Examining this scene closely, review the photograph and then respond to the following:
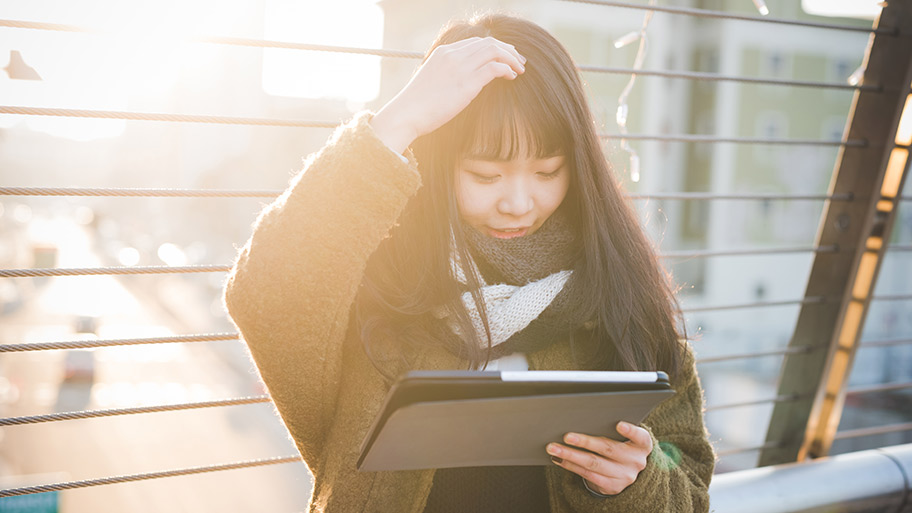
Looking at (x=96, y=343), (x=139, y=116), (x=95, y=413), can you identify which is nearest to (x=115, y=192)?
(x=139, y=116)

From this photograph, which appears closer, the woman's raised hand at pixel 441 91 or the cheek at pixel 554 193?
the woman's raised hand at pixel 441 91

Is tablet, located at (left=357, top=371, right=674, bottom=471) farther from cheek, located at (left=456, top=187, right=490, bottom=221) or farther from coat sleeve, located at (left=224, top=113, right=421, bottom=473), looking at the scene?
cheek, located at (left=456, top=187, right=490, bottom=221)

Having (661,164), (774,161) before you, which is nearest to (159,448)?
(661,164)

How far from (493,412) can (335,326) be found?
32 centimetres

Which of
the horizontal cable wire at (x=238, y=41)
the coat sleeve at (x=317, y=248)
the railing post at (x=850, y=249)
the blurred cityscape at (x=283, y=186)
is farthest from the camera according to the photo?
the blurred cityscape at (x=283, y=186)

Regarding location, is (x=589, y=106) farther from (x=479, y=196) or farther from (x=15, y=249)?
(x=15, y=249)

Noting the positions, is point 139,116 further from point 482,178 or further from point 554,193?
point 554,193

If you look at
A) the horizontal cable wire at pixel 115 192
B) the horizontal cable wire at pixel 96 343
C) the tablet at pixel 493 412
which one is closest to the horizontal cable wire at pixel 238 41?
the horizontal cable wire at pixel 115 192

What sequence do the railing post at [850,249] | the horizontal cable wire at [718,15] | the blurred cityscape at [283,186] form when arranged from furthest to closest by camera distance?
1. the blurred cityscape at [283,186]
2. the railing post at [850,249]
3. the horizontal cable wire at [718,15]

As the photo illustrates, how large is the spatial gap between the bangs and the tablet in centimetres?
41

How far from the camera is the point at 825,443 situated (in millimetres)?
2070

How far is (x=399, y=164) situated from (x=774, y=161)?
23131 millimetres

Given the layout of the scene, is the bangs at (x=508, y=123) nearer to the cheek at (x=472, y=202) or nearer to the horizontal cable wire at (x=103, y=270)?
the cheek at (x=472, y=202)

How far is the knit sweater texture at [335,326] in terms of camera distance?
1.03 m
